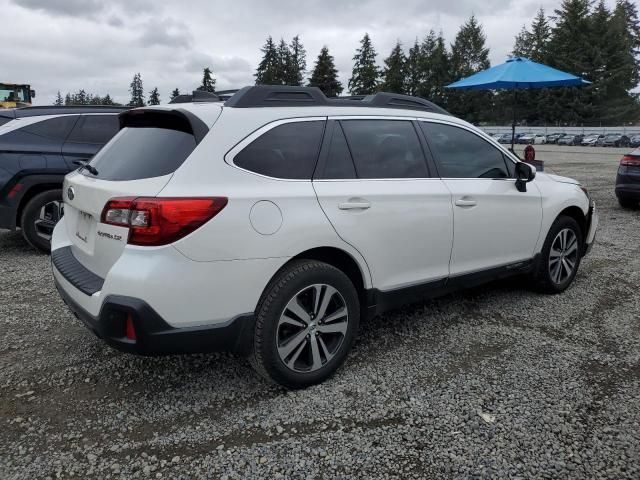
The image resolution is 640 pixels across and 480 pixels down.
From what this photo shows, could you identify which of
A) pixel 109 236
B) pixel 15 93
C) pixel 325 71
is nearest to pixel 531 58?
pixel 325 71

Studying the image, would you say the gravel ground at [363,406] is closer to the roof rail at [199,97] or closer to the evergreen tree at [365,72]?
the roof rail at [199,97]

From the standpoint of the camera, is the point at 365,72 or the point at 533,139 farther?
the point at 365,72

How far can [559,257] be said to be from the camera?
4754mm

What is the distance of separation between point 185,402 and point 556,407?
2.03 metres

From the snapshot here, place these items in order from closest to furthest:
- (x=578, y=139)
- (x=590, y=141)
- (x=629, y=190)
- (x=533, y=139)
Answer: (x=629, y=190)
(x=590, y=141)
(x=578, y=139)
(x=533, y=139)

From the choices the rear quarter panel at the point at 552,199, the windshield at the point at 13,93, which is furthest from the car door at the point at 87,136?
the windshield at the point at 13,93

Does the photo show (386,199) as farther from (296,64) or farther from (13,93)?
(296,64)

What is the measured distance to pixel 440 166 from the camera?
147 inches

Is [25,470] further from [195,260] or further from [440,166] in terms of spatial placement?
[440,166]

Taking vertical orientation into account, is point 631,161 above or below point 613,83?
below

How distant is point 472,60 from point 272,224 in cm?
8761

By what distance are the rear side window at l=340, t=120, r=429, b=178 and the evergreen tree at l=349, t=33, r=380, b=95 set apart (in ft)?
262

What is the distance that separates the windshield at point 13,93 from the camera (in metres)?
29.0

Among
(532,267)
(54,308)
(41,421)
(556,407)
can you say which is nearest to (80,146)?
(54,308)
